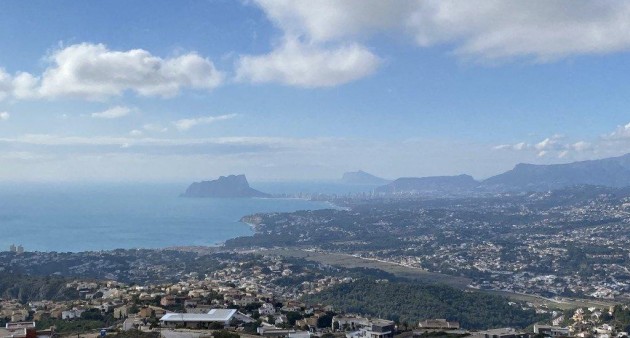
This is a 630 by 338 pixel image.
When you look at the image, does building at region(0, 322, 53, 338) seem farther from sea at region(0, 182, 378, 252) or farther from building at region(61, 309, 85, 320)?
sea at region(0, 182, 378, 252)

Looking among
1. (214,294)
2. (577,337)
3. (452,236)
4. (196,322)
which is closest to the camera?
(196,322)

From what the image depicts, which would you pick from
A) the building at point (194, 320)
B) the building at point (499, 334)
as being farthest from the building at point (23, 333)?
the building at point (499, 334)

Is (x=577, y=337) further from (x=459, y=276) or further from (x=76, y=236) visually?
(x=76, y=236)

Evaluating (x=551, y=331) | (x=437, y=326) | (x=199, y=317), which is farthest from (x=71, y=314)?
(x=551, y=331)

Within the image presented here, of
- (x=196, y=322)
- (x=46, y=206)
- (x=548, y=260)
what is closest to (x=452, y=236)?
(x=548, y=260)

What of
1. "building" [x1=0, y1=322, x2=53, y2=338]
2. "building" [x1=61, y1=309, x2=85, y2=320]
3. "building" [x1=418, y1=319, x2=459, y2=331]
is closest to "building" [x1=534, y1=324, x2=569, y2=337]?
"building" [x1=418, y1=319, x2=459, y2=331]

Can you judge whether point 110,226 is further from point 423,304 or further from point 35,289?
point 423,304

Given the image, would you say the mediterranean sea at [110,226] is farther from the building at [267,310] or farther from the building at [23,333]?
the building at [23,333]
